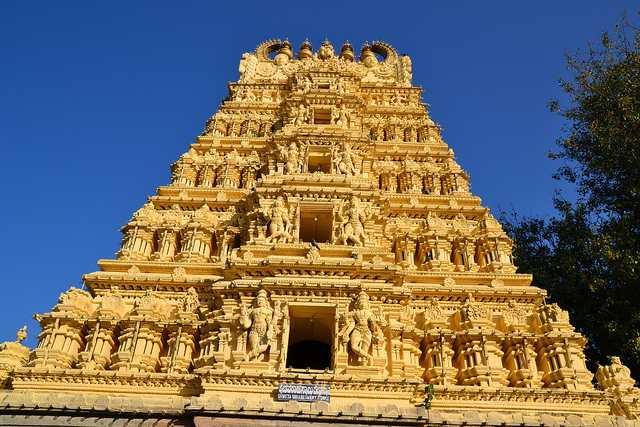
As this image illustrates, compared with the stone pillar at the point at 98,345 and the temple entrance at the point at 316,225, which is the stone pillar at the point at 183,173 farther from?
the stone pillar at the point at 98,345

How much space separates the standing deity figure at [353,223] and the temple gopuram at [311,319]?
0.05m

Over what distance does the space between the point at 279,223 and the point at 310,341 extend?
358 centimetres

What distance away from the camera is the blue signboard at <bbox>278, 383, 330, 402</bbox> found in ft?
38.7

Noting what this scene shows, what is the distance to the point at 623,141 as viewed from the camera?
21.3 m

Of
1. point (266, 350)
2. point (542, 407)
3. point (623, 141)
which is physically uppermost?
point (623, 141)

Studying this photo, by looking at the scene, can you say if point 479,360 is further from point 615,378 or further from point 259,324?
point 259,324

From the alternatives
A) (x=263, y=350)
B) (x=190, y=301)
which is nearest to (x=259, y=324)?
(x=263, y=350)

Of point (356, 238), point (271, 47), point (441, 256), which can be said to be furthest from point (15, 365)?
point (271, 47)

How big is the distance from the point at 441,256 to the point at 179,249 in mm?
8357

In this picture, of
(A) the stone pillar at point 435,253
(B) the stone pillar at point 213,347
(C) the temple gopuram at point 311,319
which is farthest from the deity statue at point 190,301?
(A) the stone pillar at point 435,253

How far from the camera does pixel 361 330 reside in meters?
13.1

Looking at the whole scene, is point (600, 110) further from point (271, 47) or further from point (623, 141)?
point (271, 47)

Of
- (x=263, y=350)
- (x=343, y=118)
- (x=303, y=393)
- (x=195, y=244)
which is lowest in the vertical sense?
(x=303, y=393)

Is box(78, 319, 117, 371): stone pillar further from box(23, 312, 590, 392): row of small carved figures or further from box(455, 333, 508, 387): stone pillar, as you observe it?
box(455, 333, 508, 387): stone pillar
